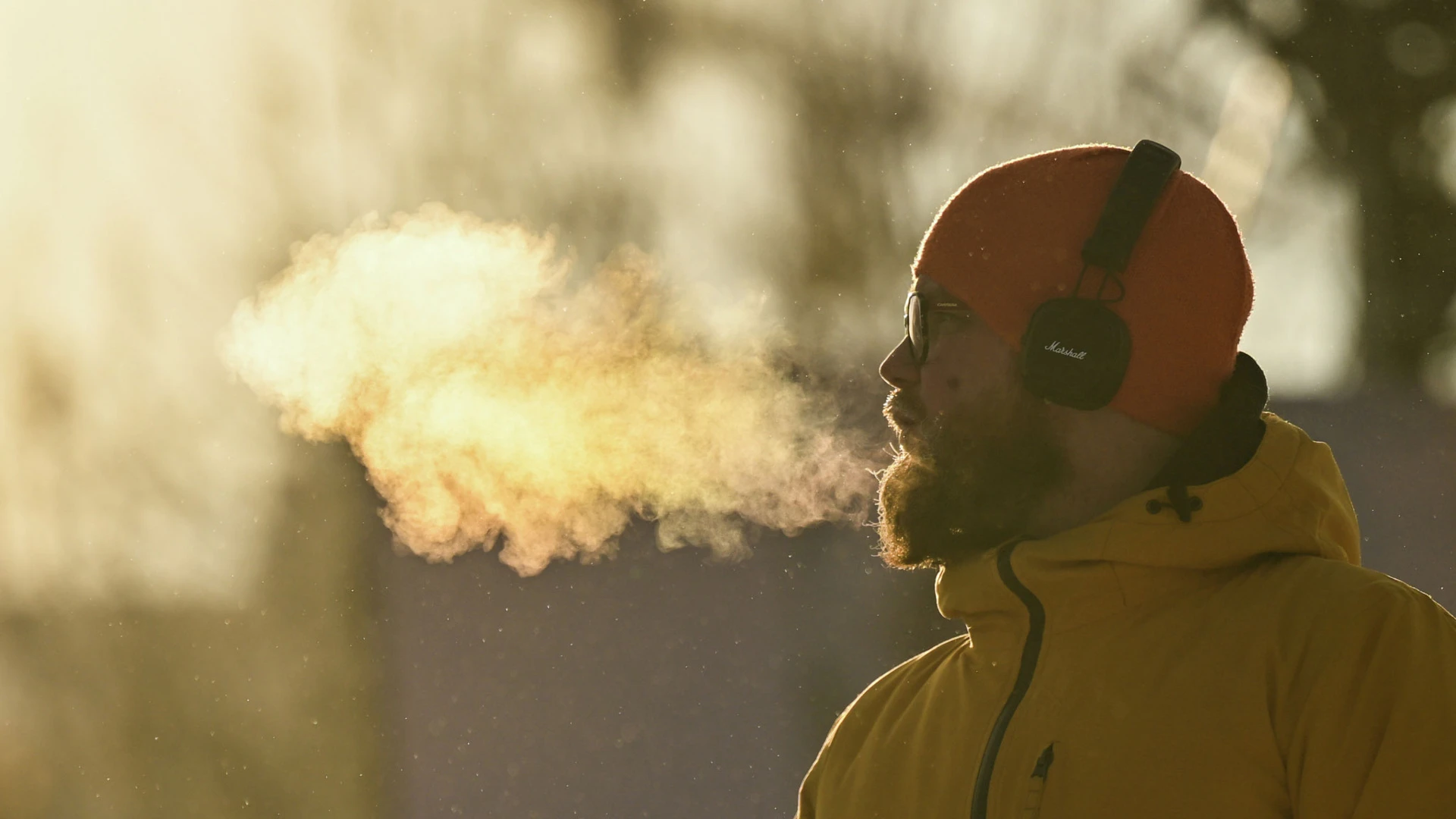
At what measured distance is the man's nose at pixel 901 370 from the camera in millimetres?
2230

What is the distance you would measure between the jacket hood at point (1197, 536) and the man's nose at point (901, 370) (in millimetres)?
459

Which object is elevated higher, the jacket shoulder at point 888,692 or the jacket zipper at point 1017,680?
the jacket zipper at point 1017,680

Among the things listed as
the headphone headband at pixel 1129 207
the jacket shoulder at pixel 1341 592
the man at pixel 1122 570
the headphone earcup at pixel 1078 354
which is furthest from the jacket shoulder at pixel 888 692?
the headphone headband at pixel 1129 207

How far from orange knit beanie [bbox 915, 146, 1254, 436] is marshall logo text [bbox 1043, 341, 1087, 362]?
0.28 ft

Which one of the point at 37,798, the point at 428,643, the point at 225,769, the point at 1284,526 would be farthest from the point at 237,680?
the point at 1284,526

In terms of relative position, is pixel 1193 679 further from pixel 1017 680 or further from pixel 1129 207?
pixel 1129 207

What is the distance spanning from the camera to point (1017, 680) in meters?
1.83

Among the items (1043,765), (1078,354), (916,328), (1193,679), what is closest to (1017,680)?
(1043,765)

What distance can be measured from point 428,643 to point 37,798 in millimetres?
6447

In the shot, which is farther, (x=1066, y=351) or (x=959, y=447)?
(x=959, y=447)

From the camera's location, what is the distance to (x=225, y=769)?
1025 centimetres

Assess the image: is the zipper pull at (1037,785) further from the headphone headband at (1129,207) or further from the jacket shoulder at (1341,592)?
the headphone headband at (1129,207)

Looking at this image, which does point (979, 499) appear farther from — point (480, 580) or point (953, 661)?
point (480, 580)

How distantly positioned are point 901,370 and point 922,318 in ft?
0.36
